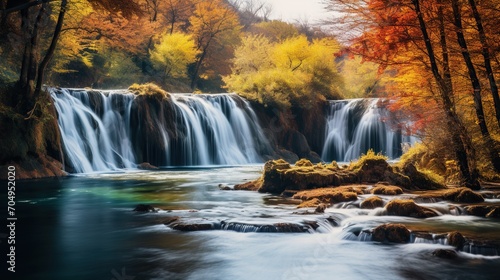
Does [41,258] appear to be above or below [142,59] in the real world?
below

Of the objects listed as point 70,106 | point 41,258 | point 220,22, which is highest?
point 220,22

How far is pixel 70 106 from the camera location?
997 inches

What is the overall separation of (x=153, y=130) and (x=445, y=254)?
74.5 ft

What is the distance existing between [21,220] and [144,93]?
62.7 feet

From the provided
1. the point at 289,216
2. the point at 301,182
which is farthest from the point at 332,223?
the point at 301,182

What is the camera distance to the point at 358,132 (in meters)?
36.0

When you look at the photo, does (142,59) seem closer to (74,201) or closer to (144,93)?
(144,93)

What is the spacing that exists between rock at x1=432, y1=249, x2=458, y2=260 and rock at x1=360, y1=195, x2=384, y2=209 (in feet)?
11.0

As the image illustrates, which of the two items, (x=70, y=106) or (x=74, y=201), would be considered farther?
(x=70, y=106)

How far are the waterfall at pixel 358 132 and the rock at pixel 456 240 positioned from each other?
2615cm

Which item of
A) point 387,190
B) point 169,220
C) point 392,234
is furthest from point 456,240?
point 169,220

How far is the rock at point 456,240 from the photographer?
7883 mm

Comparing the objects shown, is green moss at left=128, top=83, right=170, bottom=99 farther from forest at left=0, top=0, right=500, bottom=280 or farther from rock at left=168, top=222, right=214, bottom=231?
rock at left=168, top=222, right=214, bottom=231

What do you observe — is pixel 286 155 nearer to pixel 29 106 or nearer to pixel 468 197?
pixel 29 106
